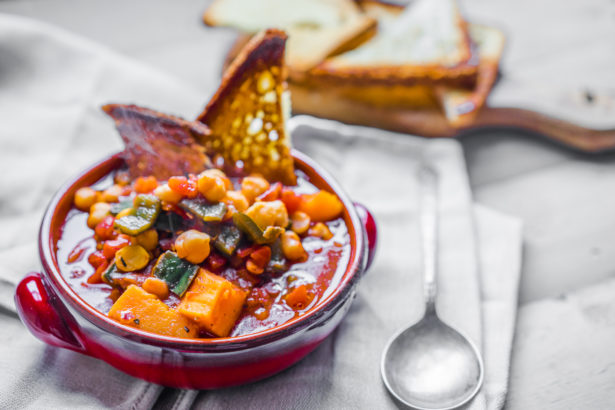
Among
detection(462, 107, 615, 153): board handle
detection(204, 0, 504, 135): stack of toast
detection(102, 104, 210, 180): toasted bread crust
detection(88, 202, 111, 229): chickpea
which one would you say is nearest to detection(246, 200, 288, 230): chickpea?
detection(102, 104, 210, 180): toasted bread crust

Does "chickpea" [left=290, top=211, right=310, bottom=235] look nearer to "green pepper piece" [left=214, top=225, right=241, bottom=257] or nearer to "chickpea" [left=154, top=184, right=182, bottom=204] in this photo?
"green pepper piece" [left=214, top=225, right=241, bottom=257]

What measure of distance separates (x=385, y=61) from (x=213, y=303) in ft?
5.80

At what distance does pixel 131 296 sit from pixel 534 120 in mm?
2069

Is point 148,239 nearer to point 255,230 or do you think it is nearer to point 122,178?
point 255,230

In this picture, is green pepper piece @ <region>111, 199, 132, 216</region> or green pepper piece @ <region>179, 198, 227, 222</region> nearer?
green pepper piece @ <region>179, 198, 227, 222</region>

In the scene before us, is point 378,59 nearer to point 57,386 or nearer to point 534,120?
point 534,120

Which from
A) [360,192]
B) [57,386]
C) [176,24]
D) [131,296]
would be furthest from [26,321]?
[176,24]

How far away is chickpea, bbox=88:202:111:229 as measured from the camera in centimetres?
181

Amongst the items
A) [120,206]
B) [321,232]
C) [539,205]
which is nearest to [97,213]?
[120,206]

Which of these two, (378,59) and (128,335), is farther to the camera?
(378,59)

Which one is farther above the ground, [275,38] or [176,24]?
[275,38]

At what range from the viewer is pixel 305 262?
1.76 m

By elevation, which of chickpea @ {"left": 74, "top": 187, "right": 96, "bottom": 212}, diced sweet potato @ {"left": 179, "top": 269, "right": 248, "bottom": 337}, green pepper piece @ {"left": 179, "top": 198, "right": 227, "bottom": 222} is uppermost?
green pepper piece @ {"left": 179, "top": 198, "right": 227, "bottom": 222}

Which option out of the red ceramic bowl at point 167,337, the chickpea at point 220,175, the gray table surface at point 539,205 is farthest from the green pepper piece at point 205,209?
the gray table surface at point 539,205
